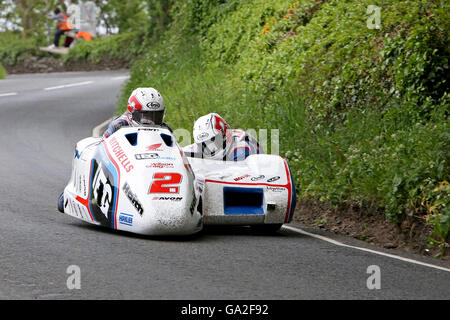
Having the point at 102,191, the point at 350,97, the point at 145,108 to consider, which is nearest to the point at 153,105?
the point at 145,108

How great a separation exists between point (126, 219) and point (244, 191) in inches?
60.1

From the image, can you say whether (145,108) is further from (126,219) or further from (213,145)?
(126,219)

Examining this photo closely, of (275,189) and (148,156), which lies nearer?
(148,156)

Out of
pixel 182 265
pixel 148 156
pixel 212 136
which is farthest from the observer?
pixel 212 136

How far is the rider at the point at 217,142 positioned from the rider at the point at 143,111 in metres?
0.47

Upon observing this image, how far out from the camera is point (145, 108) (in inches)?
372

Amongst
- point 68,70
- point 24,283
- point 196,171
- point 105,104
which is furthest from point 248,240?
point 68,70

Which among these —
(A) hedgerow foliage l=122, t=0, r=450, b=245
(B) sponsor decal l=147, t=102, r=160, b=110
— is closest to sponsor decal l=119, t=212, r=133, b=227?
(B) sponsor decal l=147, t=102, r=160, b=110

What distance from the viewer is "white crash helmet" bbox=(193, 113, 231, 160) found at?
9.74 meters

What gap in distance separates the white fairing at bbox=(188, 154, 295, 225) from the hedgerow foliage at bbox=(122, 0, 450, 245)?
137cm

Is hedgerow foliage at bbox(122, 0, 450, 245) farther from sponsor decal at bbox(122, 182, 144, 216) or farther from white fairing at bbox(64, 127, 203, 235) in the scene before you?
sponsor decal at bbox(122, 182, 144, 216)

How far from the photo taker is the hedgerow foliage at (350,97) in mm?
10109

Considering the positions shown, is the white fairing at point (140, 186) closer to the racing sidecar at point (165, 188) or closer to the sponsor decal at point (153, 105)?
the racing sidecar at point (165, 188)

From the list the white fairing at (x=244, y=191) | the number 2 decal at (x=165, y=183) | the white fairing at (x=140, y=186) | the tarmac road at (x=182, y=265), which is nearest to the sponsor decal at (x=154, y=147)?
the white fairing at (x=140, y=186)
